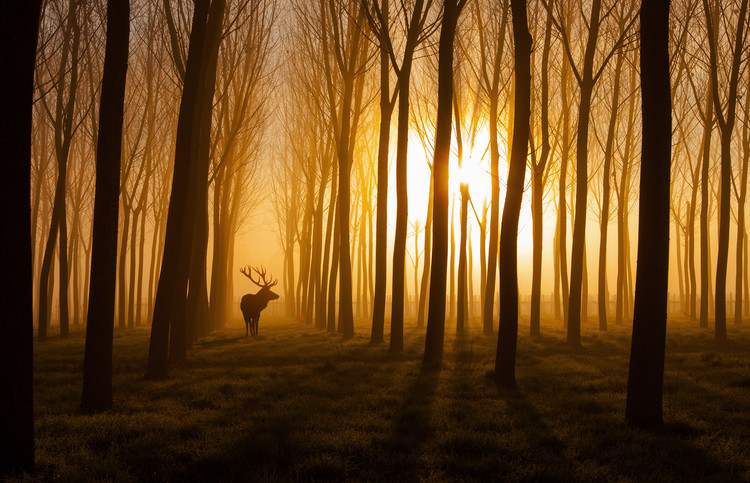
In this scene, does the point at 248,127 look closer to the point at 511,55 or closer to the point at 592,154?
the point at 511,55

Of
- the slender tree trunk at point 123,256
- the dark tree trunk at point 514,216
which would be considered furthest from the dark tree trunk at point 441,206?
the slender tree trunk at point 123,256

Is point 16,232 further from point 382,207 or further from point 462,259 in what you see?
point 462,259

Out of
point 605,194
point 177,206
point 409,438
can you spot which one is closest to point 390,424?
point 409,438

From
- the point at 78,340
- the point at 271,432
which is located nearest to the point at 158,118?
the point at 78,340

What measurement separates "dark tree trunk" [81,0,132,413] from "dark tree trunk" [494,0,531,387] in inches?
192

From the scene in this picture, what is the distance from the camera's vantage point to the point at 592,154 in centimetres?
2278

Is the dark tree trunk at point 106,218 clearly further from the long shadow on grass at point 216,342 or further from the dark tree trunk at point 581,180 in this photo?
the dark tree trunk at point 581,180

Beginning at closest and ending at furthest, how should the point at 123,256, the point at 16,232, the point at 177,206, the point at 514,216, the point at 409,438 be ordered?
the point at 16,232 → the point at 409,438 → the point at 514,216 → the point at 177,206 → the point at 123,256

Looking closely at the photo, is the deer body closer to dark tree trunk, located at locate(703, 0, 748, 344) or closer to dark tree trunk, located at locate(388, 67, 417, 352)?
dark tree trunk, located at locate(388, 67, 417, 352)

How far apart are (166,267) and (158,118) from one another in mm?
13222

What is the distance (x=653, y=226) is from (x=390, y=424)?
10.6ft

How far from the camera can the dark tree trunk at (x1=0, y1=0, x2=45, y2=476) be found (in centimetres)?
360

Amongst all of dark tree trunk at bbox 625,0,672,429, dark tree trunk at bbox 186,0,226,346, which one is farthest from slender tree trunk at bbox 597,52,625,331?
dark tree trunk at bbox 186,0,226,346

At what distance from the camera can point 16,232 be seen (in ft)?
12.1
